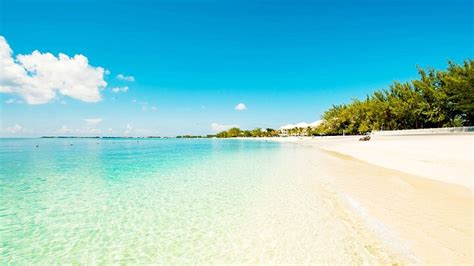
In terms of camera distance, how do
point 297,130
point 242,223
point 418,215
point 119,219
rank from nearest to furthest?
point 418,215 → point 242,223 → point 119,219 → point 297,130

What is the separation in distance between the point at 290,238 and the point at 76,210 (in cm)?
684

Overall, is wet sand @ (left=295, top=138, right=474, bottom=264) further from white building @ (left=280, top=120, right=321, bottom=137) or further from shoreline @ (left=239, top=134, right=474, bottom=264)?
white building @ (left=280, top=120, right=321, bottom=137)

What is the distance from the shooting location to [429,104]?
1517 inches

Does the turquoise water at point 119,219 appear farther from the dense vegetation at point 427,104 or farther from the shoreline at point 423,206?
the dense vegetation at point 427,104

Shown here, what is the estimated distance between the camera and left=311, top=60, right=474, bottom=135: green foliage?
30797 mm

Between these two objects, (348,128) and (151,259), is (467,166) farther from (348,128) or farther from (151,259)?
(348,128)

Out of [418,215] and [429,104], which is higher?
[429,104]

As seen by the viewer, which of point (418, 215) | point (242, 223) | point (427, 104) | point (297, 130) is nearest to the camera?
point (418, 215)

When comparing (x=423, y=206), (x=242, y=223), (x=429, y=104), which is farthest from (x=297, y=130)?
(x=242, y=223)

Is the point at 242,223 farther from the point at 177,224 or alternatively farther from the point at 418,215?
the point at 418,215

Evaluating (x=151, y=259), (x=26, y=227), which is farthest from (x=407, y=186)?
(x=26, y=227)

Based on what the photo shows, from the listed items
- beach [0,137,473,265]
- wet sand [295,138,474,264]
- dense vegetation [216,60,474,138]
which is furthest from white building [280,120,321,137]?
beach [0,137,473,265]

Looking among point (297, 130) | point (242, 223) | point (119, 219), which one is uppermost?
point (297, 130)

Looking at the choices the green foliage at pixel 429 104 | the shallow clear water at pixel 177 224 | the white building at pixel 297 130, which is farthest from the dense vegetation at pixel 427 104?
the white building at pixel 297 130
